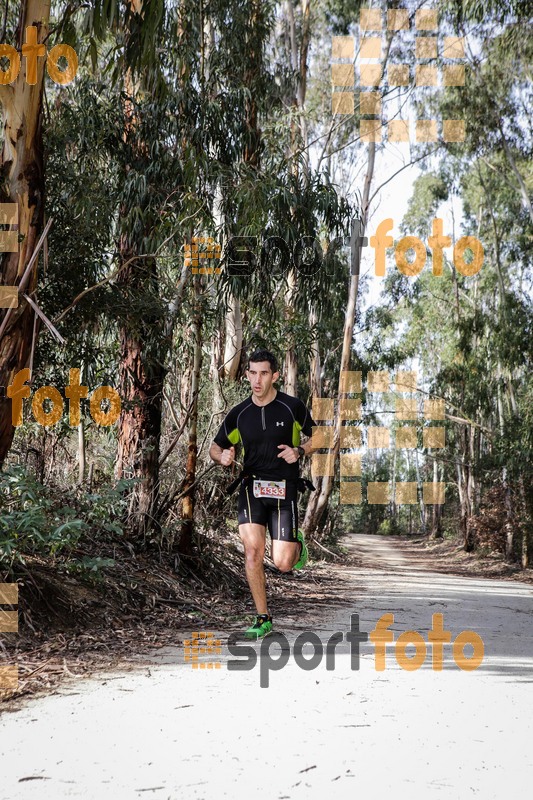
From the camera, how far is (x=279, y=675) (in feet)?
14.5

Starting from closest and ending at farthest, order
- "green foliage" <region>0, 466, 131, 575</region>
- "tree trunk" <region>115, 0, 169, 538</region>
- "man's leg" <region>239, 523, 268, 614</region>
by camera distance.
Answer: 1. "green foliage" <region>0, 466, 131, 575</region>
2. "man's leg" <region>239, 523, 268, 614</region>
3. "tree trunk" <region>115, 0, 169, 538</region>

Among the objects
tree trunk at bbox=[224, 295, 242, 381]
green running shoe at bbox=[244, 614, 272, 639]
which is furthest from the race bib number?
tree trunk at bbox=[224, 295, 242, 381]

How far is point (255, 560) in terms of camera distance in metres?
5.48

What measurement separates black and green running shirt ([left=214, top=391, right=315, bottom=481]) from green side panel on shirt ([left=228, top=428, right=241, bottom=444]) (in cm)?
1

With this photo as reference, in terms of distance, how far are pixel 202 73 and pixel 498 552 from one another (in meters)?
17.1

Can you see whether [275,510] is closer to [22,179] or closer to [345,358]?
[22,179]

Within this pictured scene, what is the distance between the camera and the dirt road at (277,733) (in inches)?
109

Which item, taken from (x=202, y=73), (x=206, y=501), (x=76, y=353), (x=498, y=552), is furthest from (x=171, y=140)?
(x=498, y=552)

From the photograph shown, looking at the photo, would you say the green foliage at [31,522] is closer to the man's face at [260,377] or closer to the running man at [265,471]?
the running man at [265,471]

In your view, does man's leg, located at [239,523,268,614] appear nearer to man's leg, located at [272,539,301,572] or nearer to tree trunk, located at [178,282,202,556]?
man's leg, located at [272,539,301,572]

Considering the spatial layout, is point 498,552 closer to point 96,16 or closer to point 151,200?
point 151,200

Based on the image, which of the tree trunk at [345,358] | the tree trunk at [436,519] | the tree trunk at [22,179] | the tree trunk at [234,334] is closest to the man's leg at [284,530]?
the tree trunk at [22,179]

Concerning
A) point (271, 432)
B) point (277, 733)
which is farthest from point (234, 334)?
point (277, 733)

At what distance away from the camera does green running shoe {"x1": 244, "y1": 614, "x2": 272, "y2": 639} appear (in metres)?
5.43
